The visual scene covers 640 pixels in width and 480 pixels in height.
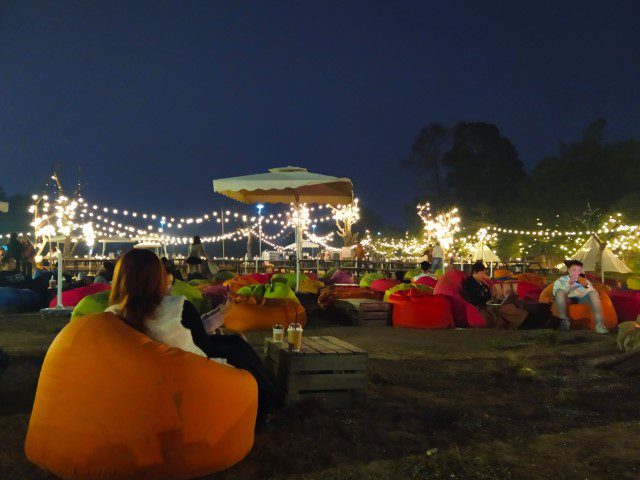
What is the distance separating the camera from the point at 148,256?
271 cm

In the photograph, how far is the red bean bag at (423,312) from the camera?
799 cm

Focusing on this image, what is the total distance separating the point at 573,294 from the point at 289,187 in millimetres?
4425

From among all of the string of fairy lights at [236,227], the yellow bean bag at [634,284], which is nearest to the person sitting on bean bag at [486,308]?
the yellow bean bag at [634,284]

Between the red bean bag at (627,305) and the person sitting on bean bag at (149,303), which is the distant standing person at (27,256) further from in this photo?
the red bean bag at (627,305)

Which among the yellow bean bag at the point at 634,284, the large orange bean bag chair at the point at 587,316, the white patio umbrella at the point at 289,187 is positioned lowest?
the large orange bean bag chair at the point at 587,316

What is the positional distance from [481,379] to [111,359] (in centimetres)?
339

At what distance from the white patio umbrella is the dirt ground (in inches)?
148

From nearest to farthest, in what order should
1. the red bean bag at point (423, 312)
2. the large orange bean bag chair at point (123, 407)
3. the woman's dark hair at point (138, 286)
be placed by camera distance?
the large orange bean bag chair at point (123, 407) → the woman's dark hair at point (138, 286) → the red bean bag at point (423, 312)

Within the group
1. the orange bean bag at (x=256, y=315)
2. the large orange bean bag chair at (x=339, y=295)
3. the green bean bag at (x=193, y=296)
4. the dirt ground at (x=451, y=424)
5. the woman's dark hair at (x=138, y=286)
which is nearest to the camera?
the woman's dark hair at (x=138, y=286)

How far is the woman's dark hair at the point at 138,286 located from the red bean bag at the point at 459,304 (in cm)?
599

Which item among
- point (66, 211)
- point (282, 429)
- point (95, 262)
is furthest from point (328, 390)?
point (66, 211)

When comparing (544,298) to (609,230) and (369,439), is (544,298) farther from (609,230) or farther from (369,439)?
(609,230)

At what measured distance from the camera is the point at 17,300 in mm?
9141

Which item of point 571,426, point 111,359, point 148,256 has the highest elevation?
point 148,256
